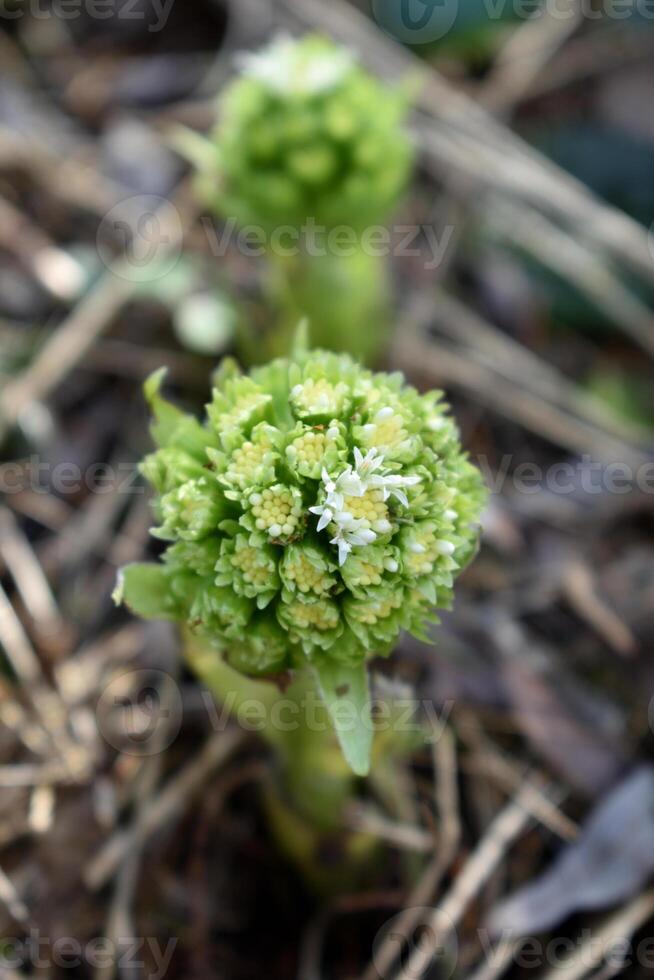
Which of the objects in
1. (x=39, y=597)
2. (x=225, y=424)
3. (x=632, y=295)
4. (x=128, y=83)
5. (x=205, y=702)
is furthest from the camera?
(x=128, y=83)

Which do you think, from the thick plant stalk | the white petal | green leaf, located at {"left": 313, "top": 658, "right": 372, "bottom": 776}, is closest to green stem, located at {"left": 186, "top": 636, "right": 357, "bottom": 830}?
the thick plant stalk

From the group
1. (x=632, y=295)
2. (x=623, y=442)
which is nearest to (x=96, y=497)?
(x=623, y=442)

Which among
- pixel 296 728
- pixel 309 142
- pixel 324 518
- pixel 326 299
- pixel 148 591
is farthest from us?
pixel 326 299

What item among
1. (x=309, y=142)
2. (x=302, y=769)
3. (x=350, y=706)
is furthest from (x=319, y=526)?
(x=309, y=142)

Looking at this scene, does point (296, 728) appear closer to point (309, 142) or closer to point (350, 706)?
point (350, 706)

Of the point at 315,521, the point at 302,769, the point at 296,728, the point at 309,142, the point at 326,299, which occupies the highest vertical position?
the point at 309,142

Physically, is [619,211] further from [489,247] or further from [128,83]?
[128,83]

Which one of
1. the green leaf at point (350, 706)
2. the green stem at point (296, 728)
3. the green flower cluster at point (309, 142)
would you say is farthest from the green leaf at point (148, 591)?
the green flower cluster at point (309, 142)

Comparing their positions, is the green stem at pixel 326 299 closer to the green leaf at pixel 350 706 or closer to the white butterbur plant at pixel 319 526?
the white butterbur plant at pixel 319 526
